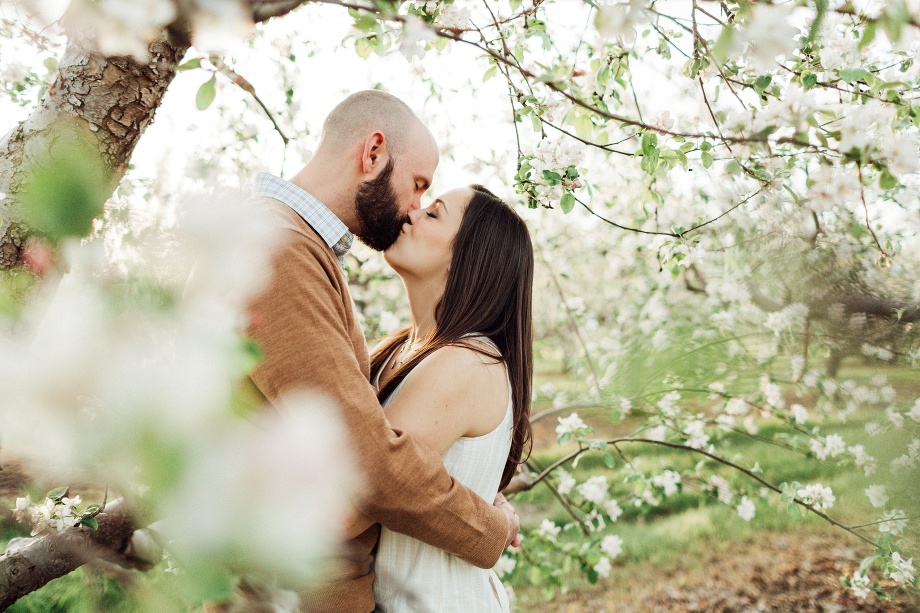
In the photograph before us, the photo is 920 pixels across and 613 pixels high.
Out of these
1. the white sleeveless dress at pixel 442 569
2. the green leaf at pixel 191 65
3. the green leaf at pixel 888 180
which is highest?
the green leaf at pixel 888 180

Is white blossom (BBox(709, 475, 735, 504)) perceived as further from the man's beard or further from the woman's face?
the man's beard

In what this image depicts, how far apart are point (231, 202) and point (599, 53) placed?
2289mm

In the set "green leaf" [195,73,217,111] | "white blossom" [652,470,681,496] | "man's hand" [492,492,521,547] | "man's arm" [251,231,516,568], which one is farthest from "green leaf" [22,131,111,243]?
"white blossom" [652,470,681,496]

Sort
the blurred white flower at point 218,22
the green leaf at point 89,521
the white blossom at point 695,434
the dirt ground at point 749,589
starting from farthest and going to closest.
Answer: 1. the dirt ground at point 749,589
2. the white blossom at point 695,434
3. the green leaf at point 89,521
4. the blurred white flower at point 218,22

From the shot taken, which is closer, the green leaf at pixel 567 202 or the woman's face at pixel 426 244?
the green leaf at pixel 567 202

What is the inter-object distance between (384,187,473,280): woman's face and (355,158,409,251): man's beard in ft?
0.11

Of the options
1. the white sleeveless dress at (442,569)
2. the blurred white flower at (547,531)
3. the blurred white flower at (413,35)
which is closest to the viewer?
the blurred white flower at (413,35)

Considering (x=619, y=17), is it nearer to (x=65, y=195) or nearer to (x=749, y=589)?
(x=65, y=195)

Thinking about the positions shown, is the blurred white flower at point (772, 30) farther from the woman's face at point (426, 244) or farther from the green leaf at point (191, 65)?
the woman's face at point (426, 244)

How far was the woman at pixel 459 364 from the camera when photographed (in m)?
1.52

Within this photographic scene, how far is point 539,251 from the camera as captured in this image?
5004 mm

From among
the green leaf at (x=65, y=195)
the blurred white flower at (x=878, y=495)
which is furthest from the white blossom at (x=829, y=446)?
the green leaf at (x=65, y=195)

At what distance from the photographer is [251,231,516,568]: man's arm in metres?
1.17

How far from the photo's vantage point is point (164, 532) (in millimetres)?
376
